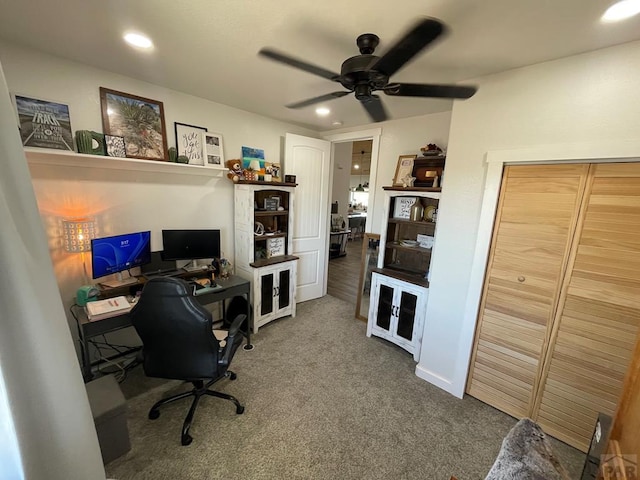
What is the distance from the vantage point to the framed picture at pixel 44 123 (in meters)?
1.82

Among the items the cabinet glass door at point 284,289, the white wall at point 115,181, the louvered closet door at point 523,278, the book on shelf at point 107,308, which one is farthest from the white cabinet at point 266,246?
the louvered closet door at point 523,278

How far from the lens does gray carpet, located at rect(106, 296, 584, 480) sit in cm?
157

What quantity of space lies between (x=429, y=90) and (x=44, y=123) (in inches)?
106

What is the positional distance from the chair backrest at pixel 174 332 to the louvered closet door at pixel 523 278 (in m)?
2.08

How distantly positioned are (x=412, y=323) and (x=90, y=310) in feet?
9.11

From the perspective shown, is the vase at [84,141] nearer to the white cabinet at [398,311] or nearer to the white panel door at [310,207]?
the white panel door at [310,207]

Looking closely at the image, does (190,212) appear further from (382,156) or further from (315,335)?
(382,156)

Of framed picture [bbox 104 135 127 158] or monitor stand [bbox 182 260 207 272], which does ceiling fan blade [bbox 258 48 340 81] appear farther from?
monitor stand [bbox 182 260 207 272]

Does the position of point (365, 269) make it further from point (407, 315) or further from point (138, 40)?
point (138, 40)

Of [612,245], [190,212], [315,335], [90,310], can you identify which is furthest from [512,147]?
[90,310]

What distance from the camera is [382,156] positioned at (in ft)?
10.9

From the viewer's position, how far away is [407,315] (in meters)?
2.73

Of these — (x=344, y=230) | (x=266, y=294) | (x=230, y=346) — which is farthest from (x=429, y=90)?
(x=344, y=230)

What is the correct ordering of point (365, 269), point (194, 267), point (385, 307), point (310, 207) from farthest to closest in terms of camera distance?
point (310, 207) → point (365, 269) → point (385, 307) → point (194, 267)
